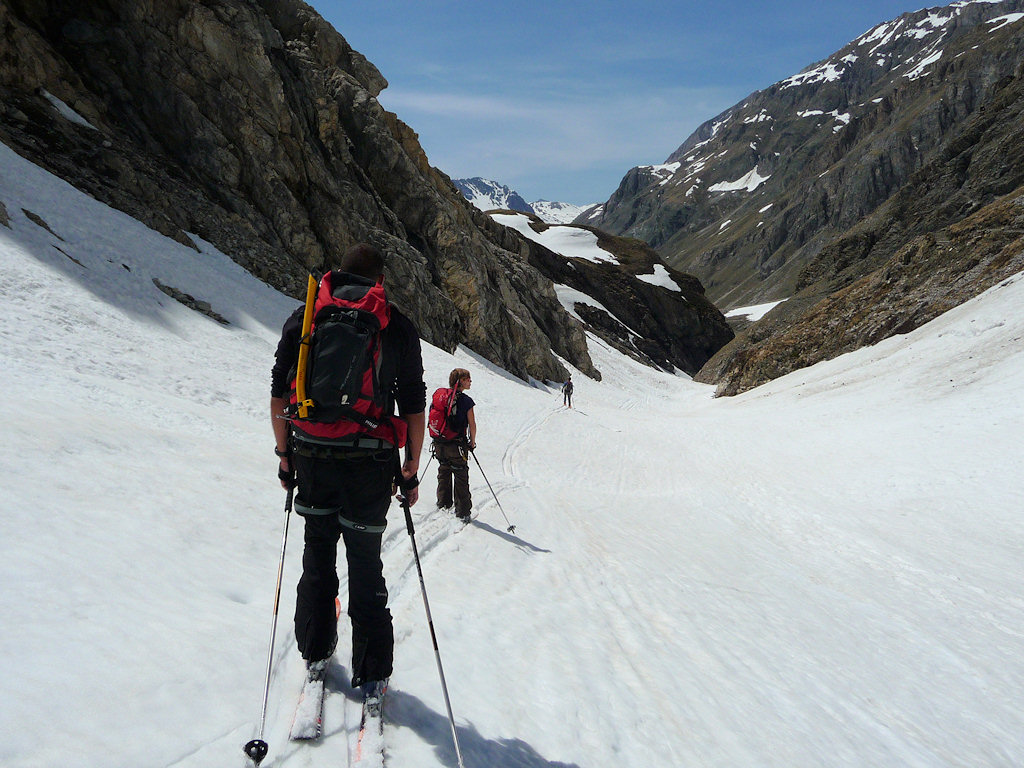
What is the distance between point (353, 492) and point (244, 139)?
3076cm

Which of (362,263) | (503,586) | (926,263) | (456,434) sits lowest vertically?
(503,586)

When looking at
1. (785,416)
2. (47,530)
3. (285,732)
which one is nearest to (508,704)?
(285,732)

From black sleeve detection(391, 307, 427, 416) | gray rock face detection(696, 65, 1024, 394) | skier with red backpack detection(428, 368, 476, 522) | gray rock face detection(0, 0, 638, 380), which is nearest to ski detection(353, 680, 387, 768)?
black sleeve detection(391, 307, 427, 416)

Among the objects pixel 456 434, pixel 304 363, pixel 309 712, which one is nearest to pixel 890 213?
pixel 456 434

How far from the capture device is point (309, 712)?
11.3 feet

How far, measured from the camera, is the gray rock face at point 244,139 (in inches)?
886

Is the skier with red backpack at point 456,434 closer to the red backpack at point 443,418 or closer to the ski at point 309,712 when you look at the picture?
the red backpack at point 443,418

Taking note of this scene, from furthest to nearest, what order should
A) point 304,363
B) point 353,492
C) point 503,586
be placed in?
point 503,586
point 353,492
point 304,363

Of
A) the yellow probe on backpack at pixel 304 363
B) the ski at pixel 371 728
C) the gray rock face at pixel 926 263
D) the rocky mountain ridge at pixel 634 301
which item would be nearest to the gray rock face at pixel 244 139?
the gray rock face at pixel 926 263

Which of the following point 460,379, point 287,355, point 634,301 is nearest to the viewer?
point 287,355

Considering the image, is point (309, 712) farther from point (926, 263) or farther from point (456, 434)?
point (926, 263)

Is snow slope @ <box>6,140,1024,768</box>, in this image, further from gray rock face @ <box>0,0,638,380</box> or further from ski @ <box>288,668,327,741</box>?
gray rock face @ <box>0,0,638,380</box>

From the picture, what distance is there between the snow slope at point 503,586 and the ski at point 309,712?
0.07 metres

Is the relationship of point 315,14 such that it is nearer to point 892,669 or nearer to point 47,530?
point 47,530
